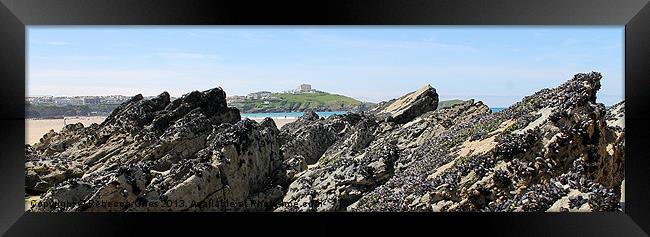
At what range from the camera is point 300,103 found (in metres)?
9.04

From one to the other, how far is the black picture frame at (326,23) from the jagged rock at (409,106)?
15.8 feet

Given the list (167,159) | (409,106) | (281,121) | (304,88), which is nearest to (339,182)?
(304,88)

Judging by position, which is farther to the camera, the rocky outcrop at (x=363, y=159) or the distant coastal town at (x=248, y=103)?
the distant coastal town at (x=248, y=103)

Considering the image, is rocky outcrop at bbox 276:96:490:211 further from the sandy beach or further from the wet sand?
the sandy beach

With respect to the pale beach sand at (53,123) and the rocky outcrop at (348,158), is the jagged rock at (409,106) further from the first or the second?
the pale beach sand at (53,123)

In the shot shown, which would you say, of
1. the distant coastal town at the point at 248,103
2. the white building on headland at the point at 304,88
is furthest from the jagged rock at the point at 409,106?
the white building on headland at the point at 304,88

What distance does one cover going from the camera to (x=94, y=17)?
3.67 meters

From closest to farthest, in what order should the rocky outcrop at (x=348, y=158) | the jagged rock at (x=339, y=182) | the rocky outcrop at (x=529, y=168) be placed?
the rocky outcrop at (x=529, y=168) → the rocky outcrop at (x=348, y=158) → the jagged rock at (x=339, y=182)

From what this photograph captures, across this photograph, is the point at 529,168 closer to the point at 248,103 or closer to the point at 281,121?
the point at 281,121

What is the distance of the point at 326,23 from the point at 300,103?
5.34 metres

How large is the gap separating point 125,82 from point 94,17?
4969 mm

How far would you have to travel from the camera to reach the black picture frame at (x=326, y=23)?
3.51 metres
